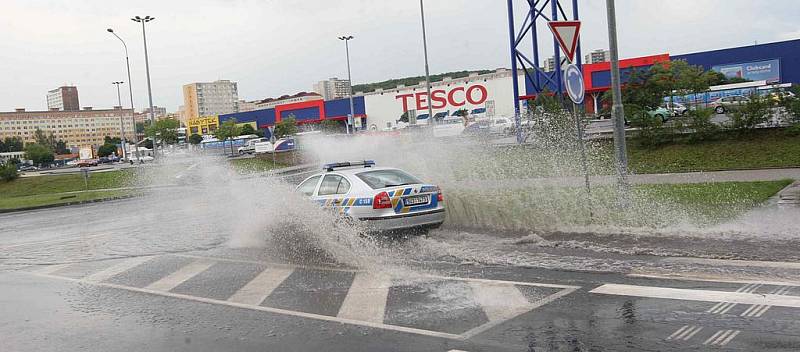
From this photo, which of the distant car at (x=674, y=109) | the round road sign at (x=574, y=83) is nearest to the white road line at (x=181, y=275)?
the round road sign at (x=574, y=83)

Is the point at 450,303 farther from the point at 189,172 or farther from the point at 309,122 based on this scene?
the point at 309,122

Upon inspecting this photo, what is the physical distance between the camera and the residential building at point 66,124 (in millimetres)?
180375

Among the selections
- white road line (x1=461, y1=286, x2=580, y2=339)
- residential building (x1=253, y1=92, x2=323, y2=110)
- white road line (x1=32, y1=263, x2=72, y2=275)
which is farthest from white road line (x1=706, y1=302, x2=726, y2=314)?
residential building (x1=253, y1=92, x2=323, y2=110)

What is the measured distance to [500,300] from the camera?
6977 mm

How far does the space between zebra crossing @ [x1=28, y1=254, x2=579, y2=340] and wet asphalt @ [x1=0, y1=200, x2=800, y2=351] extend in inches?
1.0

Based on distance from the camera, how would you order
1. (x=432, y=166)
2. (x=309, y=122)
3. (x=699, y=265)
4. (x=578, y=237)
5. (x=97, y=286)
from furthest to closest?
(x=309, y=122) → (x=432, y=166) → (x=578, y=237) → (x=97, y=286) → (x=699, y=265)

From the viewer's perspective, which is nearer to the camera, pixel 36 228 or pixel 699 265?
pixel 699 265

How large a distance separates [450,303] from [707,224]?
584cm

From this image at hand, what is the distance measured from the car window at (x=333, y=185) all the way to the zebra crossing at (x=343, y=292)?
185cm

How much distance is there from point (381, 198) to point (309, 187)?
83.0 inches

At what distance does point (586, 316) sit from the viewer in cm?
616

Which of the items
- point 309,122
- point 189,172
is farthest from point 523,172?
point 309,122

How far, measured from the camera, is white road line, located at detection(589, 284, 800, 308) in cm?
620

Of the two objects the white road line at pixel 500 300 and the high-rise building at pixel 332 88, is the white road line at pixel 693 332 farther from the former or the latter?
the high-rise building at pixel 332 88
